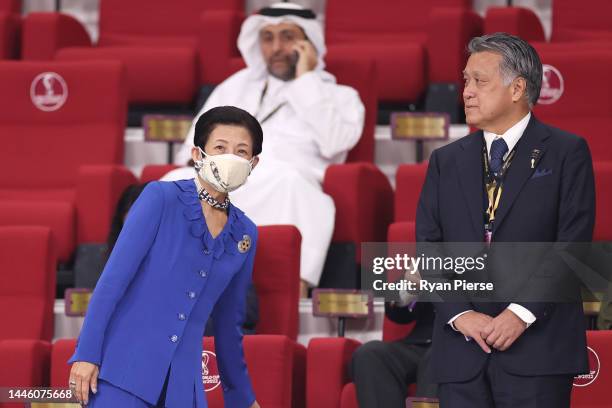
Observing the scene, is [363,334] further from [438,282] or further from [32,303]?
[438,282]

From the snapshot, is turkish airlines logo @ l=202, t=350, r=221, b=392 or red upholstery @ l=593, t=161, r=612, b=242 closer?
turkish airlines logo @ l=202, t=350, r=221, b=392

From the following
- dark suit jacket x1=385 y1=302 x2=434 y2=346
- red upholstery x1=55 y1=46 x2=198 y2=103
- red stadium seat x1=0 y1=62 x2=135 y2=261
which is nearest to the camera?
dark suit jacket x1=385 y1=302 x2=434 y2=346

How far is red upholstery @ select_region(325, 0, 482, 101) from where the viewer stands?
3.81m

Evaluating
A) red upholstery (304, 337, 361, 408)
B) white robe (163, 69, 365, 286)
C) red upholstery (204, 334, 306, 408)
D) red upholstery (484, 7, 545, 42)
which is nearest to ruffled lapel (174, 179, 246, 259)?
red upholstery (204, 334, 306, 408)

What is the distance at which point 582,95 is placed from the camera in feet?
11.4

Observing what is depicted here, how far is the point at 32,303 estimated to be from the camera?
9.53 feet

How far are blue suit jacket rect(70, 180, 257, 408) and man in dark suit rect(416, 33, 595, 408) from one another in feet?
1.02

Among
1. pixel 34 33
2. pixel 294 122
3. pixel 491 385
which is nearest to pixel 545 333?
pixel 491 385

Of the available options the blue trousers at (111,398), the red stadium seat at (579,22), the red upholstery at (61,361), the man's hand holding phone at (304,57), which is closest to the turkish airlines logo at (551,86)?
the red stadium seat at (579,22)

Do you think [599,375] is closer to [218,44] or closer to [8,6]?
[218,44]

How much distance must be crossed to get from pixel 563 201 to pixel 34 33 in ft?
8.24

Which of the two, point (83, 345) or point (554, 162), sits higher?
point (554, 162)

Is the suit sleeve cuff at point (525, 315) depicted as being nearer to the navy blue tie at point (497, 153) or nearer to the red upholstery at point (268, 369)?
the navy blue tie at point (497, 153)

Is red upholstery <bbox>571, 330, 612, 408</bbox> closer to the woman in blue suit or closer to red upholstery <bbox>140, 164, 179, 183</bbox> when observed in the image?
the woman in blue suit
